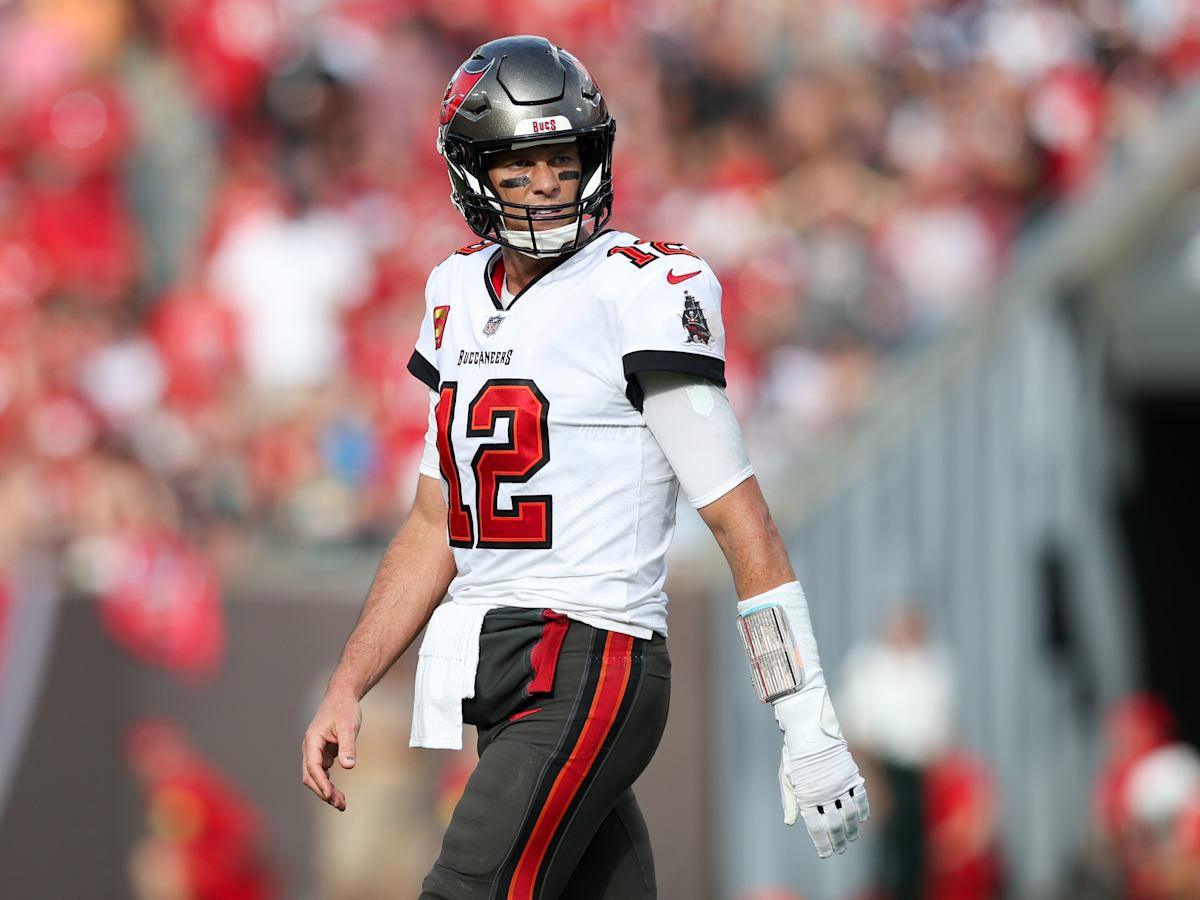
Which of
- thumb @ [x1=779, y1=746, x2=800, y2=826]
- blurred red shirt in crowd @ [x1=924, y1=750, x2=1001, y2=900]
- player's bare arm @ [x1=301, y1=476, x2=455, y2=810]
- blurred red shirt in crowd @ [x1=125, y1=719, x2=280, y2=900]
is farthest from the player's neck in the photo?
blurred red shirt in crowd @ [x1=924, y1=750, x2=1001, y2=900]

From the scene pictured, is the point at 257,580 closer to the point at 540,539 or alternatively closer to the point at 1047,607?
the point at 1047,607

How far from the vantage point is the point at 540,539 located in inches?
123

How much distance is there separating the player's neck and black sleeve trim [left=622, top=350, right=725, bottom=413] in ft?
1.07

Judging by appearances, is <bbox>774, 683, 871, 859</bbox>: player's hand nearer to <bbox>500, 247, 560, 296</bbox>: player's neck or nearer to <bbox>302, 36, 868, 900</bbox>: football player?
<bbox>302, 36, 868, 900</bbox>: football player

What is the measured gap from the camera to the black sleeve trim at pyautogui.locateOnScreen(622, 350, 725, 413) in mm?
3018

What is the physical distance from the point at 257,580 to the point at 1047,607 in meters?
3.57

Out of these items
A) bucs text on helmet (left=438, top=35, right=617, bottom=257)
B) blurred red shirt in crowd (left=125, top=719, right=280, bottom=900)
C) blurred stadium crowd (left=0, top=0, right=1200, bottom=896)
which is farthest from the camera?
blurred stadium crowd (left=0, top=0, right=1200, bottom=896)

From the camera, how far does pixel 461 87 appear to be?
3.28 meters

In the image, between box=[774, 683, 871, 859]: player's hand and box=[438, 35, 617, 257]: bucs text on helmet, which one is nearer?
box=[774, 683, 871, 859]: player's hand

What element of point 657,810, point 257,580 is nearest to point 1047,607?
point 657,810

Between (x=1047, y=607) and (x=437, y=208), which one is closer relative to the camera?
(x=1047, y=607)

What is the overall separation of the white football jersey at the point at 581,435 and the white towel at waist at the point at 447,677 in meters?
0.06

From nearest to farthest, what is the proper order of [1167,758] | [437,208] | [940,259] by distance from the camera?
[1167,758], [940,259], [437,208]

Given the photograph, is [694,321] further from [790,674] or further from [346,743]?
[346,743]
